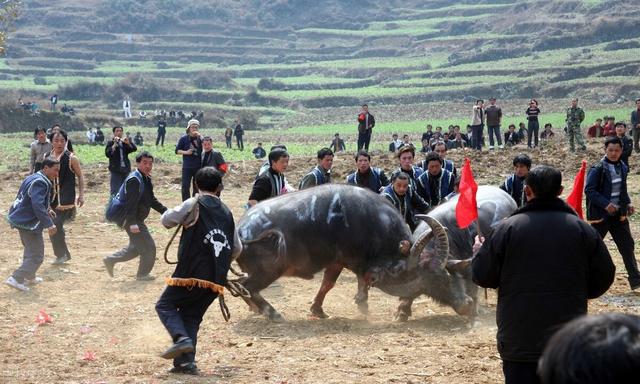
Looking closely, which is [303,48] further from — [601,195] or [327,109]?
[601,195]

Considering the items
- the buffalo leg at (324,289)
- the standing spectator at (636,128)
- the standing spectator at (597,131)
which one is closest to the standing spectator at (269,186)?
the buffalo leg at (324,289)

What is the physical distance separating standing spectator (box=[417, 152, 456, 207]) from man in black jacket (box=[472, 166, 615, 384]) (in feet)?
22.5

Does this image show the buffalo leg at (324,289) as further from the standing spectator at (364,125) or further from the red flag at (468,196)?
the standing spectator at (364,125)

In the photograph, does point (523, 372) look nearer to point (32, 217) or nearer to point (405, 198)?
point (405, 198)

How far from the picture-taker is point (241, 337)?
389 inches

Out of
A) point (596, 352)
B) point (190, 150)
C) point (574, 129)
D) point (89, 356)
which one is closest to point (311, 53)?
point (574, 129)

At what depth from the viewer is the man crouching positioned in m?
8.13

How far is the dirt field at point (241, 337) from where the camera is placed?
829cm

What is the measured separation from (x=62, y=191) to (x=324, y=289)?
203 inches

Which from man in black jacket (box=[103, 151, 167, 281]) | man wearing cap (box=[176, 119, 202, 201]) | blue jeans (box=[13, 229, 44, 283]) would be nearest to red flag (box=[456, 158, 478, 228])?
man in black jacket (box=[103, 151, 167, 281])

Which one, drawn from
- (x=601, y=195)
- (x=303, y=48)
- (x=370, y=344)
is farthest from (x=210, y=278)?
(x=303, y=48)

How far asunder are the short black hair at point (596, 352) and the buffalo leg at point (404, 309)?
26.7 feet

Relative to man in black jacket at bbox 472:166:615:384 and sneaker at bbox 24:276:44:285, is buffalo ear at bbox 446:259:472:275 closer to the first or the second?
Answer: man in black jacket at bbox 472:166:615:384

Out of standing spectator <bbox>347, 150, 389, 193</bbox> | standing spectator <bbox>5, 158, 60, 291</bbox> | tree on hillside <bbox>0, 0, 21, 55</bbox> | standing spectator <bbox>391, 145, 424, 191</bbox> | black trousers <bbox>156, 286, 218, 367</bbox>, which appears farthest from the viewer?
tree on hillside <bbox>0, 0, 21, 55</bbox>
